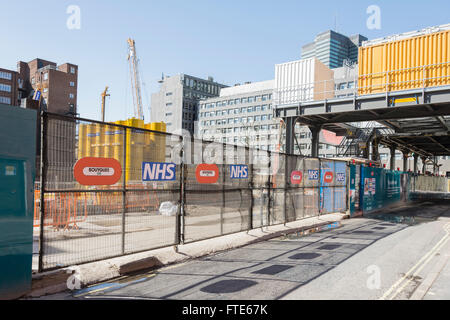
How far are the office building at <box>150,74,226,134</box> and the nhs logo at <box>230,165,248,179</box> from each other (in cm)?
12135

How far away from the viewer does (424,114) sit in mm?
21141

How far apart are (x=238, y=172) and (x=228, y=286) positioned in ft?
17.2

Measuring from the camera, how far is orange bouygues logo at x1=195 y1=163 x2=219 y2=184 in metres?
9.61

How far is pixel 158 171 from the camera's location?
8211 mm

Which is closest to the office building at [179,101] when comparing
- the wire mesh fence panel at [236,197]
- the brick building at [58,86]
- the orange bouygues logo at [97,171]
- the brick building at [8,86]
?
the brick building at [58,86]

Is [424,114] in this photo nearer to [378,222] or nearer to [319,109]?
[319,109]

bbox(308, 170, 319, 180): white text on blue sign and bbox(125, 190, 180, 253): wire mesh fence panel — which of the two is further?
bbox(308, 170, 319, 180): white text on blue sign

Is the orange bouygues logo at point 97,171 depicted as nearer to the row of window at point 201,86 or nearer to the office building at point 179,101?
the office building at point 179,101

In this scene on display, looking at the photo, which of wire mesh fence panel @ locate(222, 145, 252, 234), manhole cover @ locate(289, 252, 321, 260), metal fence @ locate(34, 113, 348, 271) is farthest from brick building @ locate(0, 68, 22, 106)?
manhole cover @ locate(289, 252, 321, 260)

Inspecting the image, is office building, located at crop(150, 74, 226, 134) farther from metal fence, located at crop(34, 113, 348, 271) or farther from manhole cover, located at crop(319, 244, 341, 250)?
manhole cover, located at crop(319, 244, 341, 250)

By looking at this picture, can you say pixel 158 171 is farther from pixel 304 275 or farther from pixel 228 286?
pixel 304 275

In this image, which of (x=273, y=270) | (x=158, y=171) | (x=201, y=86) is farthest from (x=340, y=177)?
(x=201, y=86)
